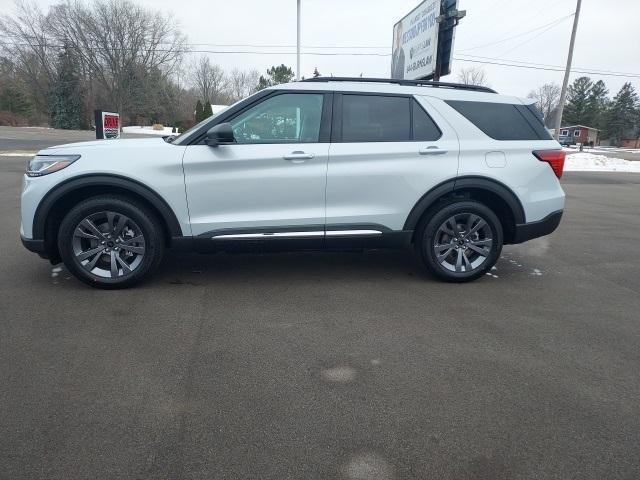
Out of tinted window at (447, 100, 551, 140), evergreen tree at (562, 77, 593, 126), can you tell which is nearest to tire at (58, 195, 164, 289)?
tinted window at (447, 100, 551, 140)

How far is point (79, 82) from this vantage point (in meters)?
55.6

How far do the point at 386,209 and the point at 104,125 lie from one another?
10320mm

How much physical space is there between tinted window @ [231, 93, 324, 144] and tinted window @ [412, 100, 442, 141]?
36.5 inches

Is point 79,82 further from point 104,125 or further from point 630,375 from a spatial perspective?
point 630,375

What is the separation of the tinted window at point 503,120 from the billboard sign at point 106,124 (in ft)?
33.7

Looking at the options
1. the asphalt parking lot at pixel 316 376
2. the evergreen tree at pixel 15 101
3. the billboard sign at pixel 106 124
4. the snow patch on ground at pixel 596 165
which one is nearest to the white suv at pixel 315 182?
the asphalt parking lot at pixel 316 376

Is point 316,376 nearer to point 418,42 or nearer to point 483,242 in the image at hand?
point 483,242

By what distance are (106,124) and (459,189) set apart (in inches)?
426

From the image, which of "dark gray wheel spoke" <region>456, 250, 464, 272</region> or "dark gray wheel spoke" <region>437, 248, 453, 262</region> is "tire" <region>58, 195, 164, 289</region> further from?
"dark gray wheel spoke" <region>456, 250, 464, 272</region>

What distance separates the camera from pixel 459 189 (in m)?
4.50

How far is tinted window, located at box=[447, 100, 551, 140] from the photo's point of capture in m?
4.52

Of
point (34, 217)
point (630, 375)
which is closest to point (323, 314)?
point (630, 375)

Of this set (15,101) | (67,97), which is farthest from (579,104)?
(15,101)

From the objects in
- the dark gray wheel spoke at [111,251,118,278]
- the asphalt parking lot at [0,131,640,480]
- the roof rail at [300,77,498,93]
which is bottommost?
the asphalt parking lot at [0,131,640,480]
